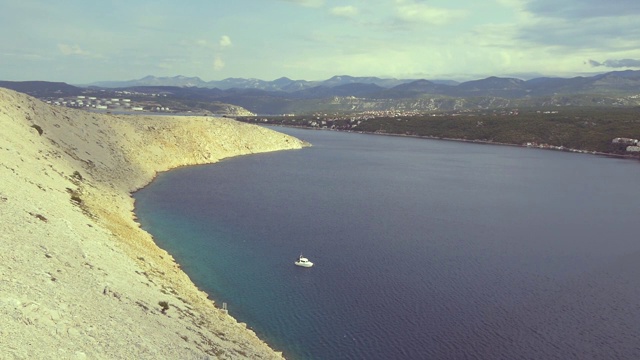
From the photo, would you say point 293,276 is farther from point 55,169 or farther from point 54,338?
point 55,169

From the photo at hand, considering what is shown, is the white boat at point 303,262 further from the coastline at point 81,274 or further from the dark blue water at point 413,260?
the coastline at point 81,274

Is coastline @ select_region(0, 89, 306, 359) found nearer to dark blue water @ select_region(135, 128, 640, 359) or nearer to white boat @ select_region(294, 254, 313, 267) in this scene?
dark blue water @ select_region(135, 128, 640, 359)

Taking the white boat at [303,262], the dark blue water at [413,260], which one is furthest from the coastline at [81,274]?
the white boat at [303,262]

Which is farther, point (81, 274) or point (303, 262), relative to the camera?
point (303, 262)

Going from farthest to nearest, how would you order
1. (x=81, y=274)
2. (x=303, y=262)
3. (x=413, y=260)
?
(x=413, y=260) < (x=303, y=262) < (x=81, y=274)

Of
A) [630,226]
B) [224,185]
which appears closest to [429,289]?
[630,226]

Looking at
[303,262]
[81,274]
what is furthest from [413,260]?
[81,274]

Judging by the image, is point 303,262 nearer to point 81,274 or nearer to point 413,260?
point 413,260
